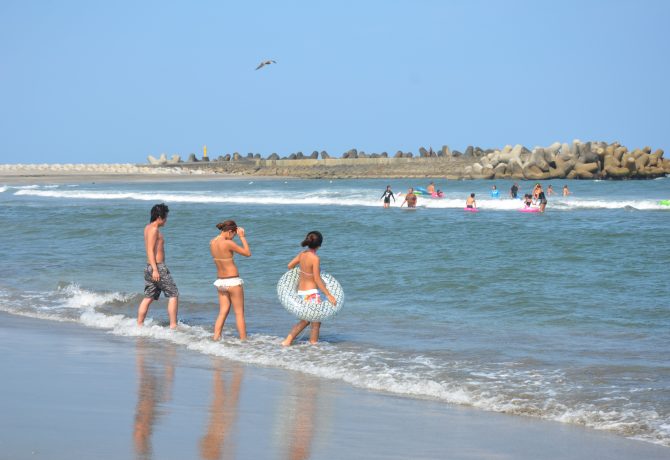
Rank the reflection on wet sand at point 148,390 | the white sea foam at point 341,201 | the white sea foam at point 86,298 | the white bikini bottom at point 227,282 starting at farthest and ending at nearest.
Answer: the white sea foam at point 341,201, the white sea foam at point 86,298, the white bikini bottom at point 227,282, the reflection on wet sand at point 148,390

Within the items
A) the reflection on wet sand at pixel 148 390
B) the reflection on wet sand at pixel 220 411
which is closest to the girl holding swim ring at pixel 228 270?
the reflection on wet sand at pixel 148 390

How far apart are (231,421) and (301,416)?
533 millimetres

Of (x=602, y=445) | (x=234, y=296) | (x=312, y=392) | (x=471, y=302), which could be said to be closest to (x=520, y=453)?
(x=602, y=445)

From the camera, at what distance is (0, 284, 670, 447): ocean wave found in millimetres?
6688

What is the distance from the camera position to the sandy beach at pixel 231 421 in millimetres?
5188

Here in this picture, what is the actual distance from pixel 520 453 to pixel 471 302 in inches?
279

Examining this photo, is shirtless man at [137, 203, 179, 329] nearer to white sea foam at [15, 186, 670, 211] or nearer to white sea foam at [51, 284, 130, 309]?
white sea foam at [51, 284, 130, 309]

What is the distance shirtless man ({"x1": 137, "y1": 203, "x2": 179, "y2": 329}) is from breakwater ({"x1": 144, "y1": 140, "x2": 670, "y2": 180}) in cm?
5224

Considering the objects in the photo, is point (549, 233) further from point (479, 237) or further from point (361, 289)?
point (361, 289)

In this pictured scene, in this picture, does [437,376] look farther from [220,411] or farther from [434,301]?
[434,301]

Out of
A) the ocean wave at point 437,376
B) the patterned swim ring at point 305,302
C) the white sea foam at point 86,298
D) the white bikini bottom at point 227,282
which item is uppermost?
the white bikini bottom at point 227,282

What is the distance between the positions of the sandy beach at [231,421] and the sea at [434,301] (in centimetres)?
47

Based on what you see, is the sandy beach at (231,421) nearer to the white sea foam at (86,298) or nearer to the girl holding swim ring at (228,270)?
the girl holding swim ring at (228,270)

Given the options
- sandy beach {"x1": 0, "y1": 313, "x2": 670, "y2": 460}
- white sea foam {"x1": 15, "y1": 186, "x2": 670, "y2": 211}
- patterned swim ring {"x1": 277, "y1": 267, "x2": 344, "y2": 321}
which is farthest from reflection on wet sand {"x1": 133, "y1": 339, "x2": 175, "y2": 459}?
white sea foam {"x1": 15, "y1": 186, "x2": 670, "y2": 211}
